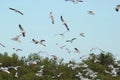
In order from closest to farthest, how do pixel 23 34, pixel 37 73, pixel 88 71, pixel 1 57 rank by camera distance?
pixel 23 34, pixel 37 73, pixel 88 71, pixel 1 57

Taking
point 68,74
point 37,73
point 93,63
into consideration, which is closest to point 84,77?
point 68,74

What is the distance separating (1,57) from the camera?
93.5 feet

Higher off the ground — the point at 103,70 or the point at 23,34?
the point at 23,34

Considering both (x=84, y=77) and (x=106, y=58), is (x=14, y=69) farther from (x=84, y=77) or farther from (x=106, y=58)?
(x=106, y=58)

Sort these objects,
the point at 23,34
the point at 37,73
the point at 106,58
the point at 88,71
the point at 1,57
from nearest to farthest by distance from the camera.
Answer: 1. the point at 23,34
2. the point at 37,73
3. the point at 88,71
4. the point at 1,57
5. the point at 106,58

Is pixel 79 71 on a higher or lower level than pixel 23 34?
lower

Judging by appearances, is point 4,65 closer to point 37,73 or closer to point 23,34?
point 37,73

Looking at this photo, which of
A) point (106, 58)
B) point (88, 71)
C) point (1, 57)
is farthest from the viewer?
point (106, 58)

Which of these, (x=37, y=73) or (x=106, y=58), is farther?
(x=106, y=58)

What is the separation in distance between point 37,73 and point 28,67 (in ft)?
5.58

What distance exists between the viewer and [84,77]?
25.1 m

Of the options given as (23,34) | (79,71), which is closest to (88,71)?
(79,71)

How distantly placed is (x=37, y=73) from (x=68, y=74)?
1.99m

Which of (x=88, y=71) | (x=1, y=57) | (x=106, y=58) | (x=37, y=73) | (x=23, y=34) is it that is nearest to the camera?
(x=23, y=34)
